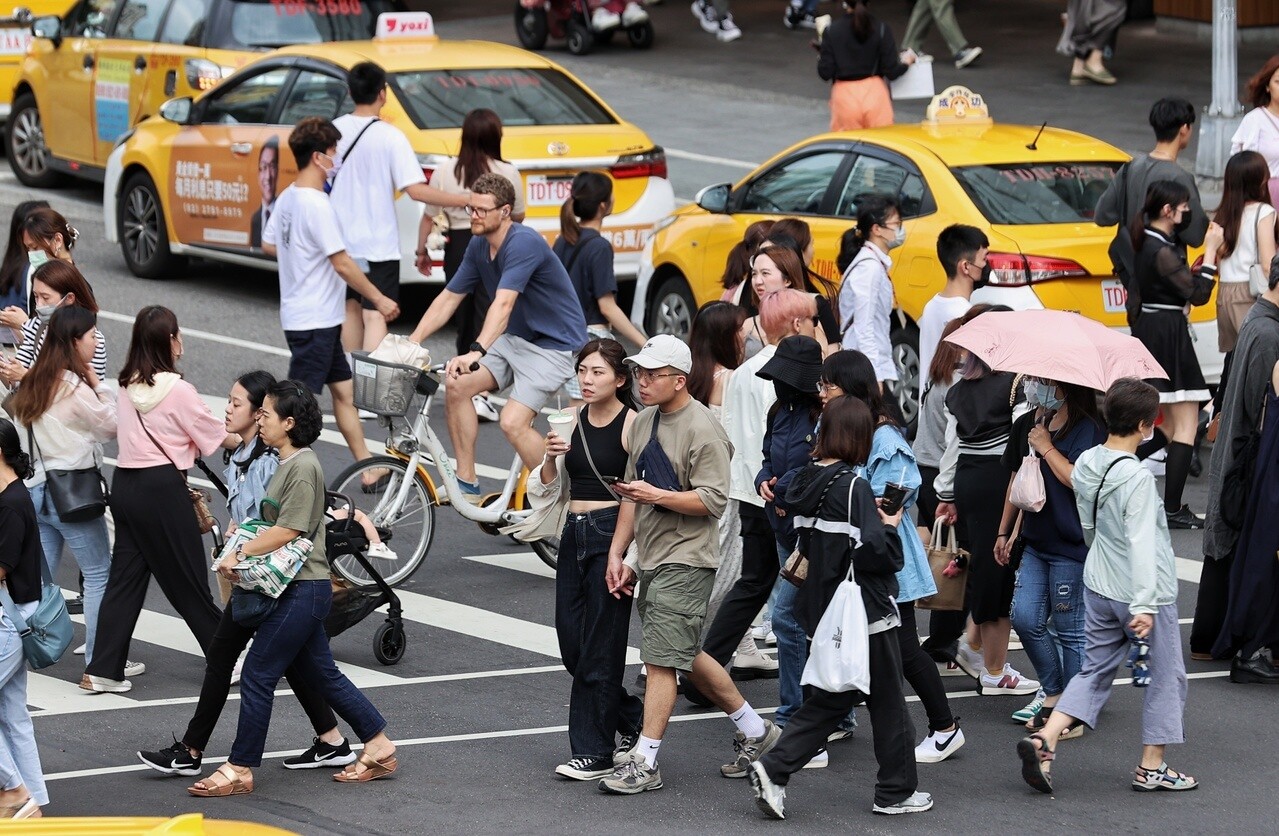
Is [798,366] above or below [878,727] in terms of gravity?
above

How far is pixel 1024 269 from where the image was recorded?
36.9 ft

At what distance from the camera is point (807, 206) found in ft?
41.8

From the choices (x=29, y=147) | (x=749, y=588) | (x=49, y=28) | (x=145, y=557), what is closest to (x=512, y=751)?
(x=749, y=588)

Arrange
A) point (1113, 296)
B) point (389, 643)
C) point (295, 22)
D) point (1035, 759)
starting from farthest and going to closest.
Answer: point (295, 22), point (1113, 296), point (389, 643), point (1035, 759)

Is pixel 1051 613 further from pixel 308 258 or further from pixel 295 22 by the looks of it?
pixel 295 22

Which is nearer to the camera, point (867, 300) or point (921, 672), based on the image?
point (921, 672)

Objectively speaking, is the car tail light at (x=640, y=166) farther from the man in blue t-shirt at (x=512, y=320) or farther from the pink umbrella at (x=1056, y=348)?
the pink umbrella at (x=1056, y=348)

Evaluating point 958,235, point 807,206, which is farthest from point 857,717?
point 807,206

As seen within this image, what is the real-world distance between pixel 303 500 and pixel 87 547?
1.86 metres

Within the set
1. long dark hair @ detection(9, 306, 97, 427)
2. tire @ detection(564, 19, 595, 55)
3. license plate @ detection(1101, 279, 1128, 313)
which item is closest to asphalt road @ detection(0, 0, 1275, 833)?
license plate @ detection(1101, 279, 1128, 313)

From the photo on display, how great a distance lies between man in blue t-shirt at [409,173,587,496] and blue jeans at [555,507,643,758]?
7.64 ft

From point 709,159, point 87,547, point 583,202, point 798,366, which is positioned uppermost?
point 798,366

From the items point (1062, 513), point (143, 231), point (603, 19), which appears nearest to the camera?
point (1062, 513)

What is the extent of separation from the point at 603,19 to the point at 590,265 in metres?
15.3
